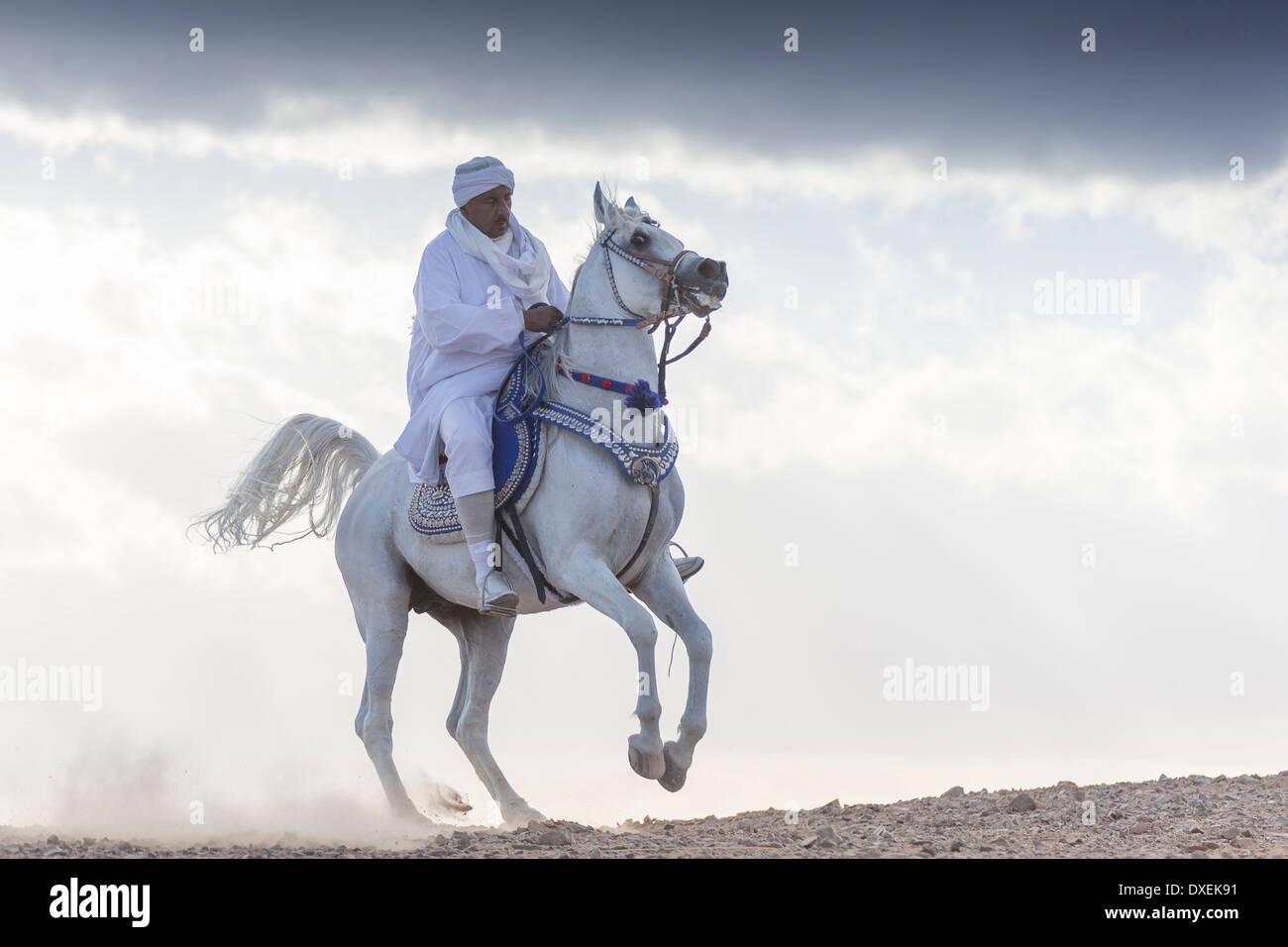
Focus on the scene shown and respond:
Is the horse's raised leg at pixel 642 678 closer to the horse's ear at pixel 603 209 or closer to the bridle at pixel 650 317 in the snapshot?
the bridle at pixel 650 317

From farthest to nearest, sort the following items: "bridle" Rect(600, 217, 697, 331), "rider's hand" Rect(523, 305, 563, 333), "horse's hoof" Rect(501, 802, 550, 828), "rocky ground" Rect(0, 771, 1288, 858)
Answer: "horse's hoof" Rect(501, 802, 550, 828) → "rider's hand" Rect(523, 305, 563, 333) → "bridle" Rect(600, 217, 697, 331) → "rocky ground" Rect(0, 771, 1288, 858)

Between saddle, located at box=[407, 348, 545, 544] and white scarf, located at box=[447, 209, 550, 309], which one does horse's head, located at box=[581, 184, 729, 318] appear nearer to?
white scarf, located at box=[447, 209, 550, 309]

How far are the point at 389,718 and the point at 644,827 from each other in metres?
2.02

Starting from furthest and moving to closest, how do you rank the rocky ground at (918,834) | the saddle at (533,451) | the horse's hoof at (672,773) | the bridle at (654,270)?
the saddle at (533,451) → the bridle at (654,270) → the horse's hoof at (672,773) → the rocky ground at (918,834)

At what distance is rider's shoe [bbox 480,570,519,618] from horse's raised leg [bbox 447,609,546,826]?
1.43 metres

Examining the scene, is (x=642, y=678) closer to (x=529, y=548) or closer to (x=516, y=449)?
(x=529, y=548)

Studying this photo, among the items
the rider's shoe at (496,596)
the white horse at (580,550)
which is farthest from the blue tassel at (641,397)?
the rider's shoe at (496,596)

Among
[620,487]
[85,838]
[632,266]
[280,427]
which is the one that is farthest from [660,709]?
[280,427]

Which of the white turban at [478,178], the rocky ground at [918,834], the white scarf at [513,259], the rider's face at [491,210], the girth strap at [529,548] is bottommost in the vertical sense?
the rocky ground at [918,834]

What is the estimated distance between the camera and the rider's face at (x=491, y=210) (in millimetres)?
11078

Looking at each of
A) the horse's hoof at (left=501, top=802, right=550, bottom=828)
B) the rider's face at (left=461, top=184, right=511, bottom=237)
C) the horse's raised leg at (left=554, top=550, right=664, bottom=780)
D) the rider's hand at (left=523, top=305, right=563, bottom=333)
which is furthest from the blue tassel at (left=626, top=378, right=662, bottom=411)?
the horse's hoof at (left=501, top=802, right=550, bottom=828)

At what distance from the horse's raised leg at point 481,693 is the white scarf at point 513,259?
2.31 metres

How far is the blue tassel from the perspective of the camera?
33.5 feet

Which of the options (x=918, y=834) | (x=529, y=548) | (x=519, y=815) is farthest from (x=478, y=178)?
(x=918, y=834)
